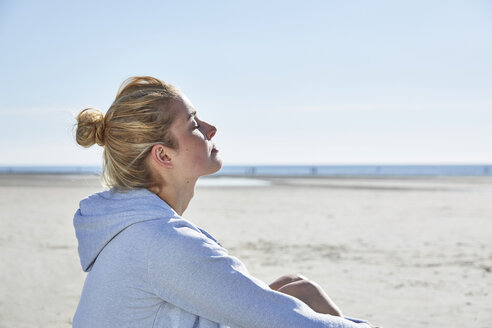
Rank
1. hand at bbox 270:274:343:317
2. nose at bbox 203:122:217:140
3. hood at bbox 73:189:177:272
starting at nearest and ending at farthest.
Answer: hood at bbox 73:189:177:272
nose at bbox 203:122:217:140
hand at bbox 270:274:343:317

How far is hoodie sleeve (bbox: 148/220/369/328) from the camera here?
4.52 ft

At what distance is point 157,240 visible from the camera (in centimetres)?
140

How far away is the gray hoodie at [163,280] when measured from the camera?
1388 millimetres

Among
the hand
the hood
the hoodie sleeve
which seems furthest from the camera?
the hand

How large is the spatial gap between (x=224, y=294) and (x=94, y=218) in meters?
0.49

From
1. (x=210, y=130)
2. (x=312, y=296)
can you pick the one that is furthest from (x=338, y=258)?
(x=210, y=130)

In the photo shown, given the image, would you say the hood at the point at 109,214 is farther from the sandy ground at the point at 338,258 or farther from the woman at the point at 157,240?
the sandy ground at the point at 338,258

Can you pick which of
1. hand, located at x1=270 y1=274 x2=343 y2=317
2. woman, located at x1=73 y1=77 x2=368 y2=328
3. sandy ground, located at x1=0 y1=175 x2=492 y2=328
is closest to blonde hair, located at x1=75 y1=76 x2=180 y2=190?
woman, located at x1=73 y1=77 x2=368 y2=328

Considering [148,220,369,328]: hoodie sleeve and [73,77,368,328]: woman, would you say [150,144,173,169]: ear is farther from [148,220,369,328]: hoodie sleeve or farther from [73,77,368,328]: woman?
[148,220,369,328]: hoodie sleeve

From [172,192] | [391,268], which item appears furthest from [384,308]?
[172,192]

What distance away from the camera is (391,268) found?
7316 mm

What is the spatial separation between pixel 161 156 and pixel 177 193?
6.1 inches

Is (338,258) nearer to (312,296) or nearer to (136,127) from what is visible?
(312,296)

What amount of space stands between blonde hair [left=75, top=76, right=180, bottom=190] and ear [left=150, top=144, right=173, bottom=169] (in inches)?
0.6
